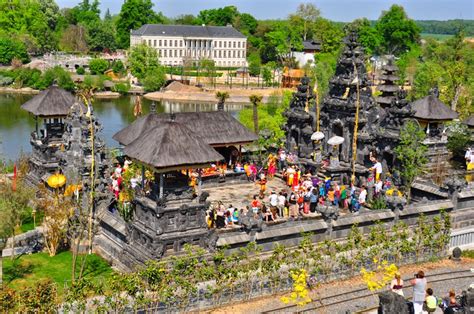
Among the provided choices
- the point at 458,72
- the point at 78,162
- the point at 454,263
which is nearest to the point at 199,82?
the point at 458,72

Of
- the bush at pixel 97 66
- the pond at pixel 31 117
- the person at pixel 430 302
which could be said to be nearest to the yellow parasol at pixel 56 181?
the person at pixel 430 302

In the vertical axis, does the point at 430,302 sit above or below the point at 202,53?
below

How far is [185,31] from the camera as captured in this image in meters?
116

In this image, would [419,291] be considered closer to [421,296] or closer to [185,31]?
[421,296]

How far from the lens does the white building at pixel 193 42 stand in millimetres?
112625

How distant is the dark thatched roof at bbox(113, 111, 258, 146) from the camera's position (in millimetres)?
32062

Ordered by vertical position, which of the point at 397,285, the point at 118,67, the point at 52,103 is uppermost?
the point at 118,67

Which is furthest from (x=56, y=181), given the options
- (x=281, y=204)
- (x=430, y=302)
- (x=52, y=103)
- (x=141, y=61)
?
(x=141, y=61)

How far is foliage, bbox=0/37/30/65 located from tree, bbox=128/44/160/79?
2012cm

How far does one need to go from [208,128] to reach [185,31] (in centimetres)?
8654

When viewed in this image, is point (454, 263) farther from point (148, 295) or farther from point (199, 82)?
point (199, 82)

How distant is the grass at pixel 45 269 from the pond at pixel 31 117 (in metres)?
23.9

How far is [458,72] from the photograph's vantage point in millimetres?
56250

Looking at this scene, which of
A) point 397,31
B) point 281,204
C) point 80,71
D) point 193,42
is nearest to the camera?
point 281,204
